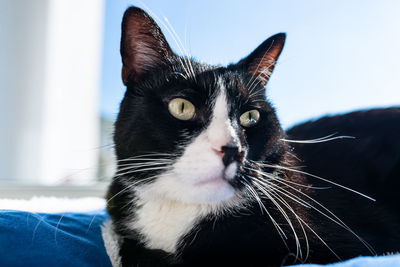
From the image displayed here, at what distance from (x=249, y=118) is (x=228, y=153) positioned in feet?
0.59

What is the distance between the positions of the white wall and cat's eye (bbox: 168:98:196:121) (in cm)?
131

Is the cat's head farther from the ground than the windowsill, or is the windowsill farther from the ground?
the cat's head

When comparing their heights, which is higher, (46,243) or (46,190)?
(46,243)

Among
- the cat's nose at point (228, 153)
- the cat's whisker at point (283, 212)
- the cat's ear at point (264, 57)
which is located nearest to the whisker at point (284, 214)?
the cat's whisker at point (283, 212)

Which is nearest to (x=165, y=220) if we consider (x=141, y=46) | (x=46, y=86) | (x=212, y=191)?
(x=212, y=191)

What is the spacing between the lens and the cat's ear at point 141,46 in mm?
836

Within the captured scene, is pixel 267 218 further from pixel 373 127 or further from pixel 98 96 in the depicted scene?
pixel 98 96

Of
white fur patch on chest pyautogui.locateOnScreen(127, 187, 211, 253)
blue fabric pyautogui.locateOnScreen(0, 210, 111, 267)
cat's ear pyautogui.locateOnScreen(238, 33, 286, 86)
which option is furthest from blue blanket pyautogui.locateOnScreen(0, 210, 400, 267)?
cat's ear pyautogui.locateOnScreen(238, 33, 286, 86)

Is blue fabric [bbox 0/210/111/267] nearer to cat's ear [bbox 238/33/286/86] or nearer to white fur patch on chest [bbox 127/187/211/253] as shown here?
white fur patch on chest [bbox 127/187/211/253]

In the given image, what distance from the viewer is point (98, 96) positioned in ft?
7.25

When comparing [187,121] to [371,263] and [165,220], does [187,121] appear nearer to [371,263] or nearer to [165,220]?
[165,220]

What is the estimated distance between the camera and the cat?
0.71 metres

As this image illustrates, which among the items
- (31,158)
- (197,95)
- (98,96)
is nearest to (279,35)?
(197,95)

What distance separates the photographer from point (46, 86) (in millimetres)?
2090
